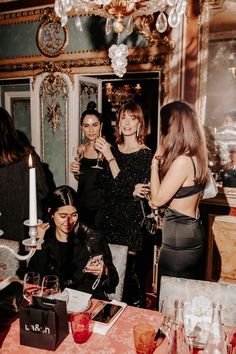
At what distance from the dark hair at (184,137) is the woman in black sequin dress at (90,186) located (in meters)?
0.94

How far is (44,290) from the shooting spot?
1602mm

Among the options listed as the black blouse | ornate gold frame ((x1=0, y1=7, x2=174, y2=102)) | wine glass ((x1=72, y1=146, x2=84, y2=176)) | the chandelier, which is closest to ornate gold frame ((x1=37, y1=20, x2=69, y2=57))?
ornate gold frame ((x1=0, y1=7, x2=174, y2=102))

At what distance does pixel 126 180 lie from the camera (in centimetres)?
286

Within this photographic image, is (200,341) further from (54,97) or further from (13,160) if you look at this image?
(54,97)

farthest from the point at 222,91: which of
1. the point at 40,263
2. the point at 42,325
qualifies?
the point at 42,325

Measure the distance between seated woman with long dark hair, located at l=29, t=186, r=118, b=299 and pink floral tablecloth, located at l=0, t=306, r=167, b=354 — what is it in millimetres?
474

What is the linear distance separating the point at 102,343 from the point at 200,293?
0.61m

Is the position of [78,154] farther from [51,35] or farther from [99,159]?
[51,35]

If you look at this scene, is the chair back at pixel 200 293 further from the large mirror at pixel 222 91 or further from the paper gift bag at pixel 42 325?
the large mirror at pixel 222 91

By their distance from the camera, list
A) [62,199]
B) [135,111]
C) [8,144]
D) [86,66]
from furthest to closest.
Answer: [86,66] → [135,111] → [8,144] → [62,199]

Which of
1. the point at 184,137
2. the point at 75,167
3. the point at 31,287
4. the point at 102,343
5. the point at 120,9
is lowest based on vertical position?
the point at 102,343

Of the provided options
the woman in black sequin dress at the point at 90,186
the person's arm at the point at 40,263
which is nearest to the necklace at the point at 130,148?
the woman in black sequin dress at the point at 90,186

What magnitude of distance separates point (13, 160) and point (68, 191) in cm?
61

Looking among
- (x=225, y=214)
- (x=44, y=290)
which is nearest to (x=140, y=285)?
(x=225, y=214)
